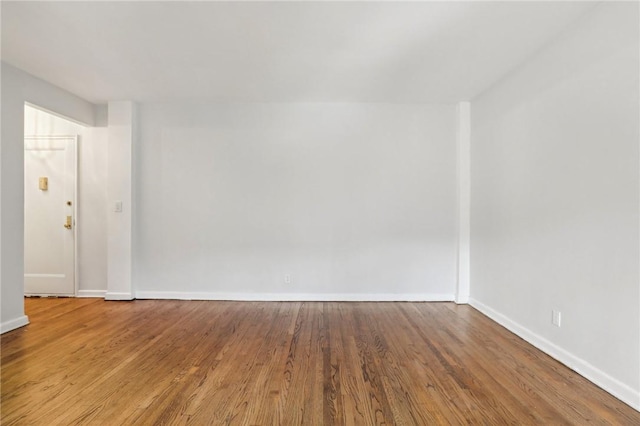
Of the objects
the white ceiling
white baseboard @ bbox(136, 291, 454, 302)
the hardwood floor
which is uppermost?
the white ceiling

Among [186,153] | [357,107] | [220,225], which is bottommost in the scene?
[220,225]

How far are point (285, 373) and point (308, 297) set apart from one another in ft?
6.38

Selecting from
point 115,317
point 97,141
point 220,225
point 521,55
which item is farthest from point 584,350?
point 97,141

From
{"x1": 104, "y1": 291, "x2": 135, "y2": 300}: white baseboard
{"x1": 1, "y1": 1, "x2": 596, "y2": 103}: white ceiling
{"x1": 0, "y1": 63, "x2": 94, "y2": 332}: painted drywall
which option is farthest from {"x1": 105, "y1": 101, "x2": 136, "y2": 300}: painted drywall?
{"x1": 0, "y1": 63, "x2": 94, "y2": 332}: painted drywall

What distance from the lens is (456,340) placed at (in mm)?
2904

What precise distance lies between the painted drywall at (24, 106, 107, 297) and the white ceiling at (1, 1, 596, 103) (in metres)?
0.76

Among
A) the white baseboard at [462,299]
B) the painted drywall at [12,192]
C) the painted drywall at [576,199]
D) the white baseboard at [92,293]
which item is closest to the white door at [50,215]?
the white baseboard at [92,293]

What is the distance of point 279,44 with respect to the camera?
2711mm

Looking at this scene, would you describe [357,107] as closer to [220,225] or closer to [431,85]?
[431,85]

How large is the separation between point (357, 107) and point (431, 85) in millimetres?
1011

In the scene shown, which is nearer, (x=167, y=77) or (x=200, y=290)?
(x=167, y=77)

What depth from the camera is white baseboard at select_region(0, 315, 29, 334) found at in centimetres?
301

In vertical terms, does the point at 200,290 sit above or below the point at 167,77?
below

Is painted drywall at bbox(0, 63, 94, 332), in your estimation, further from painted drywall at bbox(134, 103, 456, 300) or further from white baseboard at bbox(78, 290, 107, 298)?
painted drywall at bbox(134, 103, 456, 300)
